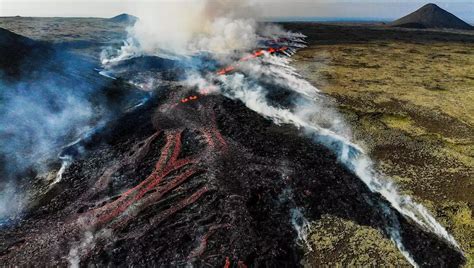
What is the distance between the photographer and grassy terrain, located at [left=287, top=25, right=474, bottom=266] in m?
16.0

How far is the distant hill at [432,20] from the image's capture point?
11750cm

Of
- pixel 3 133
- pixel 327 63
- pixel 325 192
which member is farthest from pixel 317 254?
pixel 327 63

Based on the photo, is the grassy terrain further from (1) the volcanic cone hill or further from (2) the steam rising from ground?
(1) the volcanic cone hill

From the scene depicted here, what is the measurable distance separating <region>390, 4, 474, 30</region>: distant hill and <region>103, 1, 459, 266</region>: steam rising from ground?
72.8m

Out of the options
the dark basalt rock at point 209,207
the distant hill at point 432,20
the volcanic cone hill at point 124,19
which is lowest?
the dark basalt rock at point 209,207

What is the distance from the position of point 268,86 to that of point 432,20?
365 feet

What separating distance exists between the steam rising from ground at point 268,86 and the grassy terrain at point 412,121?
3.00ft

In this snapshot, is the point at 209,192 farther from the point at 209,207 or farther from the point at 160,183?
the point at 160,183

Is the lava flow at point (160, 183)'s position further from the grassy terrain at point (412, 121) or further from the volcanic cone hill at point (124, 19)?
the volcanic cone hill at point (124, 19)

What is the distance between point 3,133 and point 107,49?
30.1 meters

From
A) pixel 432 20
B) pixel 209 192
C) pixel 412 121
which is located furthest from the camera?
pixel 432 20

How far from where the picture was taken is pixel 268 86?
31859mm

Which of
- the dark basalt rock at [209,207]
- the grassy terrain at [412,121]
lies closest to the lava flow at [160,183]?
the dark basalt rock at [209,207]

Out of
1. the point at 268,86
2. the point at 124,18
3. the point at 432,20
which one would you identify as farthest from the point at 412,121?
the point at 432,20
